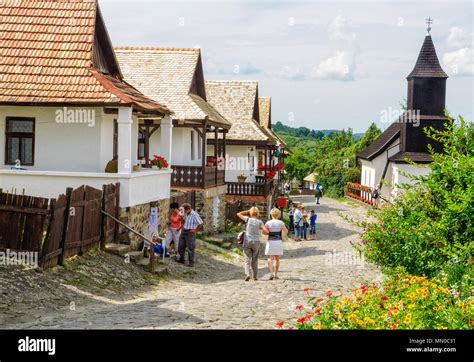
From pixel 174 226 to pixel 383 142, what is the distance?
40.8 m

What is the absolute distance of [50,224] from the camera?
13.6 metres

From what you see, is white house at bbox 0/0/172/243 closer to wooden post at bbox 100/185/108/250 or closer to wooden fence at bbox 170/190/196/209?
wooden post at bbox 100/185/108/250

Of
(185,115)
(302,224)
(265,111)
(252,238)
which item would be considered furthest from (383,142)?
(252,238)

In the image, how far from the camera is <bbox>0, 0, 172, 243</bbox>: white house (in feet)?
58.5

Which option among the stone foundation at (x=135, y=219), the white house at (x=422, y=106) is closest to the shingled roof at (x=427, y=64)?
the white house at (x=422, y=106)

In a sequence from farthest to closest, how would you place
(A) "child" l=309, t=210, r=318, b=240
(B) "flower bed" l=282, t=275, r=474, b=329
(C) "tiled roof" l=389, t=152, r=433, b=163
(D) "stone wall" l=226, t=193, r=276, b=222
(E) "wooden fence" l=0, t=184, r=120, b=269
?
1. (C) "tiled roof" l=389, t=152, r=433, b=163
2. (D) "stone wall" l=226, t=193, r=276, b=222
3. (A) "child" l=309, t=210, r=318, b=240
4. (E) "wooden fence" l=0, t=184, r=120, b=269
5. (B) "flower bed" l=282, t=275, r=474, b=329

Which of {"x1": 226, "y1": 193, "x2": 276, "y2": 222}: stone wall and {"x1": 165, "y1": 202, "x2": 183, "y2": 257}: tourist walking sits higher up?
{"x1": 165, "y1": 202, "x2": 183, "y2": 257}: tourist walking

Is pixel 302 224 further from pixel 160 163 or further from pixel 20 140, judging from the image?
pixel 20 140

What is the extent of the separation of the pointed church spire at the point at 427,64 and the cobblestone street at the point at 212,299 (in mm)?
28780

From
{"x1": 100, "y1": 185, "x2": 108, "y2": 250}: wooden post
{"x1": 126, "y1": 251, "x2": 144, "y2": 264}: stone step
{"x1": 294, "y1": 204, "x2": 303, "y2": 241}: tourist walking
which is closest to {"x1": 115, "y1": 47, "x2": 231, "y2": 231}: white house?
{"x1": 294, "y1": 204, "x2": 303, "y2": 241}: tourist walking

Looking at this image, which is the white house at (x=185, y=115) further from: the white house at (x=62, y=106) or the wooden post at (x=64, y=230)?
the wooden post at (x=64, y=230)

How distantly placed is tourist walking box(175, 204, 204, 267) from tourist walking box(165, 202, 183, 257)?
0.19 metres
